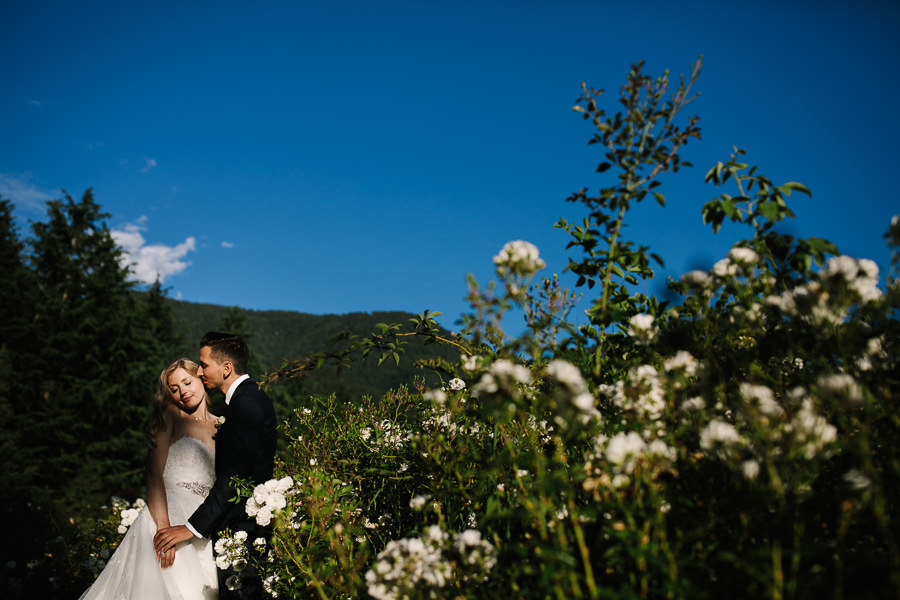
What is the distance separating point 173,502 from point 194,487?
0.17 m

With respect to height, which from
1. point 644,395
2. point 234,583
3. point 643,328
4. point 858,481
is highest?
point 643,328

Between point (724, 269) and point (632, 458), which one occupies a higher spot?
point (724, 269)

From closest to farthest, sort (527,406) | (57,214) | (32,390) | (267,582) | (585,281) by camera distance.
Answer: (527,406), (585,281), (267,582), (32,390), (57,214)

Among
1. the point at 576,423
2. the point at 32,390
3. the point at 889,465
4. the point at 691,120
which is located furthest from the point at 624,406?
the point at 32,390

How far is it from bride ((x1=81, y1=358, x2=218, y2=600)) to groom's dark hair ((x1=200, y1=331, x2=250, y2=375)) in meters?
0.36

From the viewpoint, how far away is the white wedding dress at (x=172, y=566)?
3086 millimetres

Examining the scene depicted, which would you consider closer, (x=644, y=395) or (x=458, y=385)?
(x=644, y=395)

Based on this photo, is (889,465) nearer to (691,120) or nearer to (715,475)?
(715,475)

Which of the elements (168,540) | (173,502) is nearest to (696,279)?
(168,540)

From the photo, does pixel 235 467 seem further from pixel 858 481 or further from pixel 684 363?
pixel 858 481

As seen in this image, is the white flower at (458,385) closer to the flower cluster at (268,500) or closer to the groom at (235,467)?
the flower cluster at (268,500)

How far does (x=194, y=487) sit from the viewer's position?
344 cm

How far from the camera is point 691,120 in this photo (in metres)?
1.82

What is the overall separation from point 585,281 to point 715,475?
102cm
